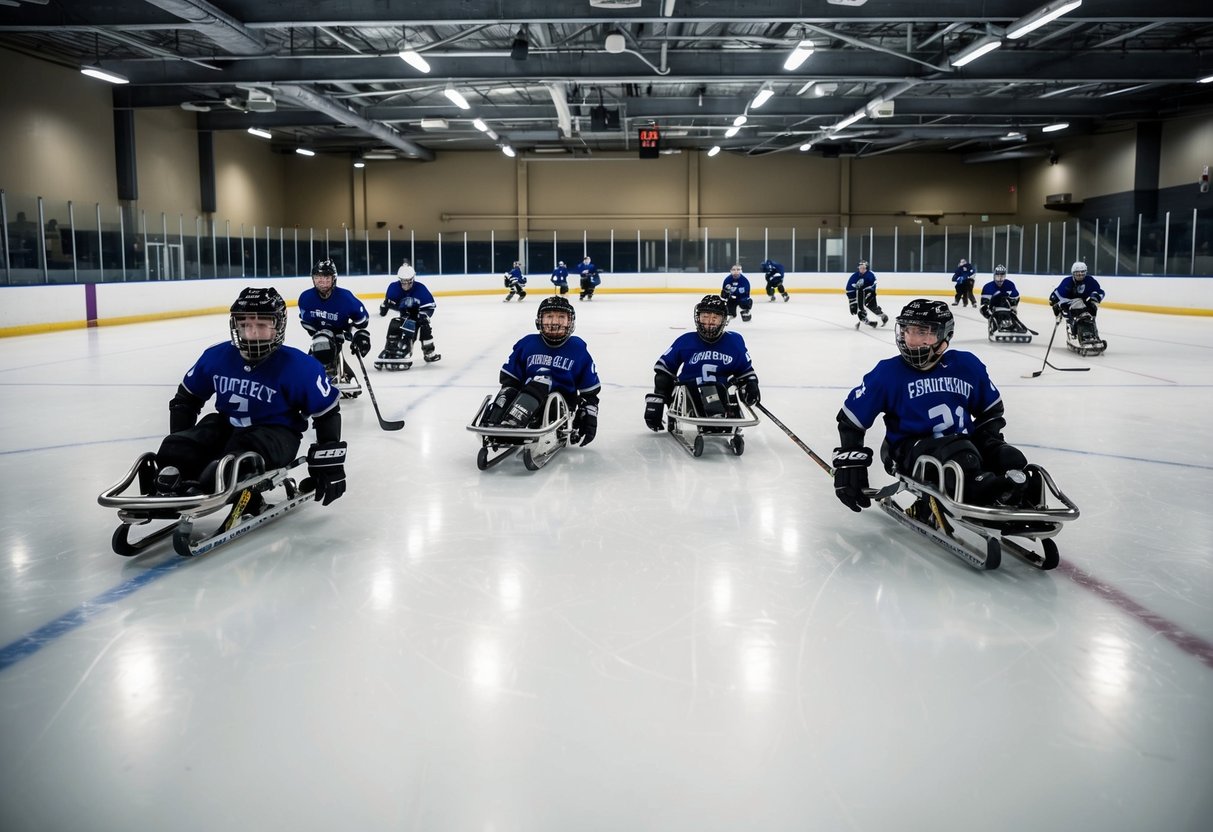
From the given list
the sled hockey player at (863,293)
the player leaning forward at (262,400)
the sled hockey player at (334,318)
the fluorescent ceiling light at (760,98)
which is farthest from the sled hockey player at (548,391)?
the fluorescent ceiling light at (760,98)

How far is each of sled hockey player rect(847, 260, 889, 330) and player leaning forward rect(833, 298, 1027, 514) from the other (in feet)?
42.2

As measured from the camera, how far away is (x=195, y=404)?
403 cm

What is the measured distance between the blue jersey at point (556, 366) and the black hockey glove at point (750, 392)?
97 cm

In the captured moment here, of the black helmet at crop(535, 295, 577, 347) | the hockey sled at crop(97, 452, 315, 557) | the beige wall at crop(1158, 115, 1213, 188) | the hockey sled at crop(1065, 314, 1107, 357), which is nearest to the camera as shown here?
the hockey sled at crop(97, 452, 315, 557)

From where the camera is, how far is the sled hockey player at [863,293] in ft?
53.5

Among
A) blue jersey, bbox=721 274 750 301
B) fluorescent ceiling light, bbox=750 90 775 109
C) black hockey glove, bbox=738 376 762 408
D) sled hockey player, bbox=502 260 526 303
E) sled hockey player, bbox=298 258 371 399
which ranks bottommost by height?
black hockey glove, bbox=738 376 762 408

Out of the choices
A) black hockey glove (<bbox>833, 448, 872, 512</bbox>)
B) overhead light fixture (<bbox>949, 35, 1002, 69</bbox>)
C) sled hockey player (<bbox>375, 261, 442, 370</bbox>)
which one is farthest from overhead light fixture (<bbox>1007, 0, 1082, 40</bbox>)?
black hockey glove (<bbox>833, 448, 872, 512</bbox>)

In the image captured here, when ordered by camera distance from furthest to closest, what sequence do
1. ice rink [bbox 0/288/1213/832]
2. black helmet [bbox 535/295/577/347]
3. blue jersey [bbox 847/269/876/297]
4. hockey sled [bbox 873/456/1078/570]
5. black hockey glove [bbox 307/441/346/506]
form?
blue jersey [bbox 847/269/876/297] < black helmet [bbox 535/295/577/347] < black hockey glove [bbox 307/441/346/506] < hockey sled [bbox 873/456/1078/570] < ice rink [bbox 0/288/1213/832]

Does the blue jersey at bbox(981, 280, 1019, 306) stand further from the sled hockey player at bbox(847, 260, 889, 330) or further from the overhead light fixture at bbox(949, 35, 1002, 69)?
the overhead light fixture at bbox(949, 35, 1002, 69)

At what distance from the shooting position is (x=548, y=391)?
5.50m

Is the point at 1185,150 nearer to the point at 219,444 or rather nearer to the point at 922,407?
the point at 922,407

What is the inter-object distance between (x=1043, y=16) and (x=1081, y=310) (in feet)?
13.1

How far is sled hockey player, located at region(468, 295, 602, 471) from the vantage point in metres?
5.34

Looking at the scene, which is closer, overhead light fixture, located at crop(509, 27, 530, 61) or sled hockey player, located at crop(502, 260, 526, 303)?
overhead light fixture, located at crop(509, 27, 530, 61)
